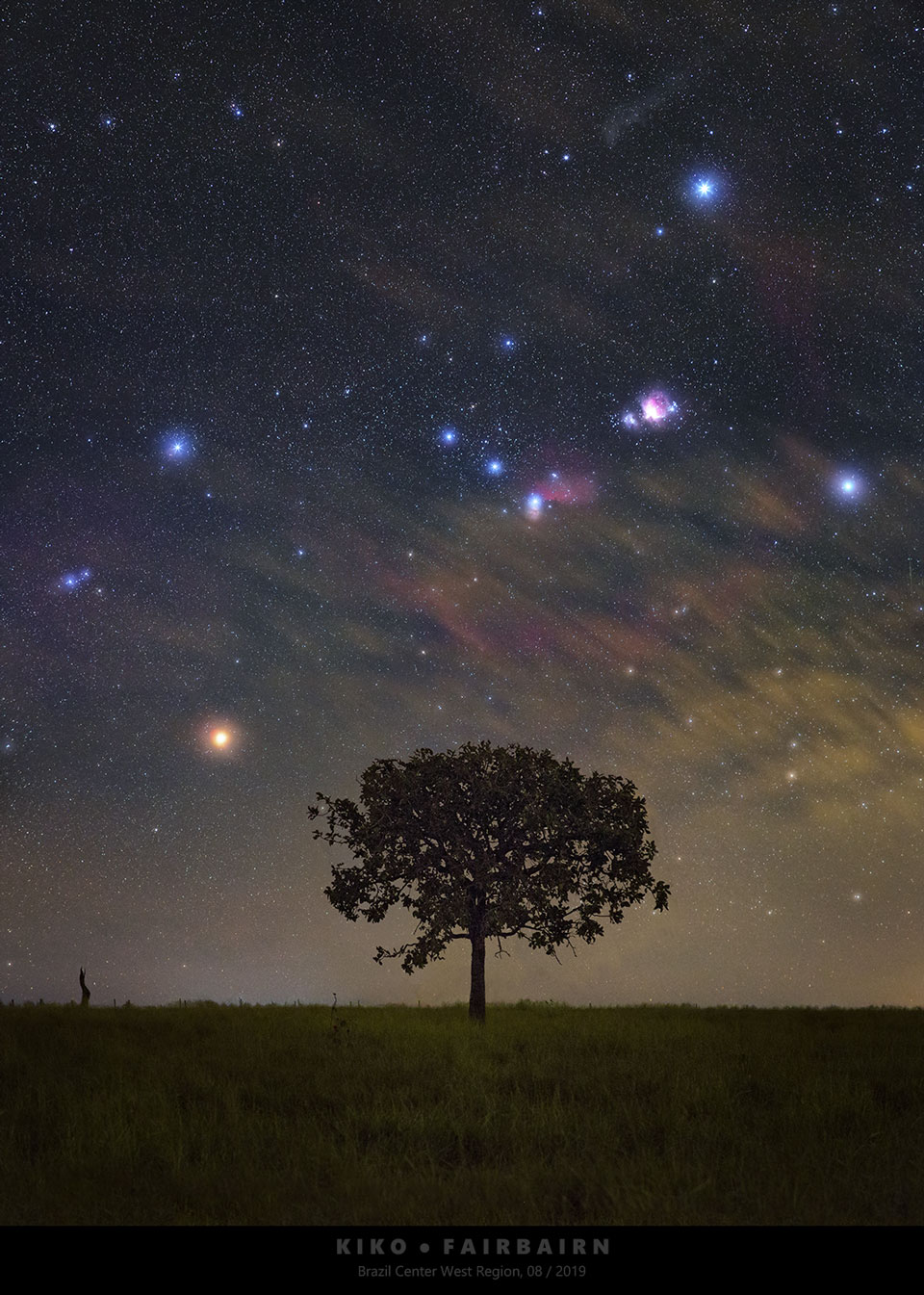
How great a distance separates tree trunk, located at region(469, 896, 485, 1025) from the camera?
2647 centimetres

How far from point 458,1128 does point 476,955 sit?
15973 millimetres

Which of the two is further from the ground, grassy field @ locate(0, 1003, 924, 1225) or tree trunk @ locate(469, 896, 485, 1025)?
tree trunk @ locate(469, 896, 485, 1025)

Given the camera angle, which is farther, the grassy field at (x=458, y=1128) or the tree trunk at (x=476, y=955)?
the tree trunk at (x=476, y=955)

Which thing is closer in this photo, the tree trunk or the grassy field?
the grassy field

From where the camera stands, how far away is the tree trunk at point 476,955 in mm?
26469

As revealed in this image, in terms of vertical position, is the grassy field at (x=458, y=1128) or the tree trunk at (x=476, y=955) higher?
the tree trunk at (x=476, y=955)

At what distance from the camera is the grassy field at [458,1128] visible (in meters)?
8.44

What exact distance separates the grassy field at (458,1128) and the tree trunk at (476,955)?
19.3 feet

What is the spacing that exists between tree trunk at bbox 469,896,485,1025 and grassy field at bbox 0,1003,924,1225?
19.3 ft
